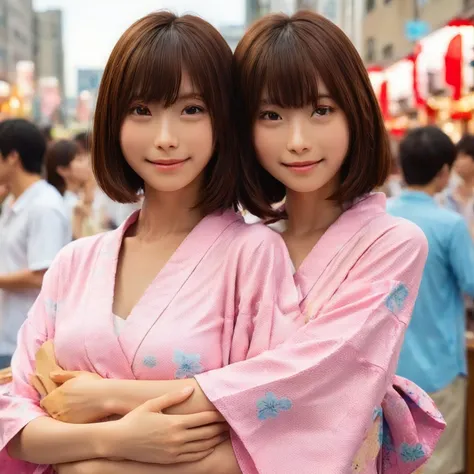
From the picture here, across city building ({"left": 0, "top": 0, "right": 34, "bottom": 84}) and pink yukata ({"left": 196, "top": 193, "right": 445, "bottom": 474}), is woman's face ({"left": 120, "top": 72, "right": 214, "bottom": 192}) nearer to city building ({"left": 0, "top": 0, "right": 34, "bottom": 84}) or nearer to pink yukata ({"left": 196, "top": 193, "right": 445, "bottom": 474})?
pink yukata ({"left": 196, "top": 193, "right": 445, "bottom": 474})

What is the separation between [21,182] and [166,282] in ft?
8.48

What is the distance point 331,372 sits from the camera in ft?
6.36

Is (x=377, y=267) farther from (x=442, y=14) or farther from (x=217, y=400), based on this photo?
(x=442, y=14)

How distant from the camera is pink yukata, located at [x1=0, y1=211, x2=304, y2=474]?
1.97 m

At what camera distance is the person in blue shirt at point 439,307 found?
13.6 feet

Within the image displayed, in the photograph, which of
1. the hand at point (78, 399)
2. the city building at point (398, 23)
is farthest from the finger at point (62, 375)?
the city building at point (398, 23)

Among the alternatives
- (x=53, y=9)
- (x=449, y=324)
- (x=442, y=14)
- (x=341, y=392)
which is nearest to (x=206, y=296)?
(x=341, y=392)

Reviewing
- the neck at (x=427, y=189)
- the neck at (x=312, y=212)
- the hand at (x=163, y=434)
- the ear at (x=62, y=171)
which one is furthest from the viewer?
the ear at (x=62, y=171)

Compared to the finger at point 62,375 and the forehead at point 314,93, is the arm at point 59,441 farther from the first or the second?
the forehead at point 314,93

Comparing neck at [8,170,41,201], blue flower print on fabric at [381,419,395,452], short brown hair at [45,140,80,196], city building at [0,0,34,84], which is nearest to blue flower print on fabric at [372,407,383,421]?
blue flower print on fabric at [381,419,395,452]

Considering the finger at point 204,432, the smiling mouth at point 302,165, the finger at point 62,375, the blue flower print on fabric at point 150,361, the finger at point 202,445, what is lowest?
the finger at point 202,445

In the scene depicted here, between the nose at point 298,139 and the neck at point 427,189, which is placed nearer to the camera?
the nose at point 298,139

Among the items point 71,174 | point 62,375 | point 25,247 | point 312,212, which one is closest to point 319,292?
point 312,212

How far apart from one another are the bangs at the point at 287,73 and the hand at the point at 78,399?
79 cm
